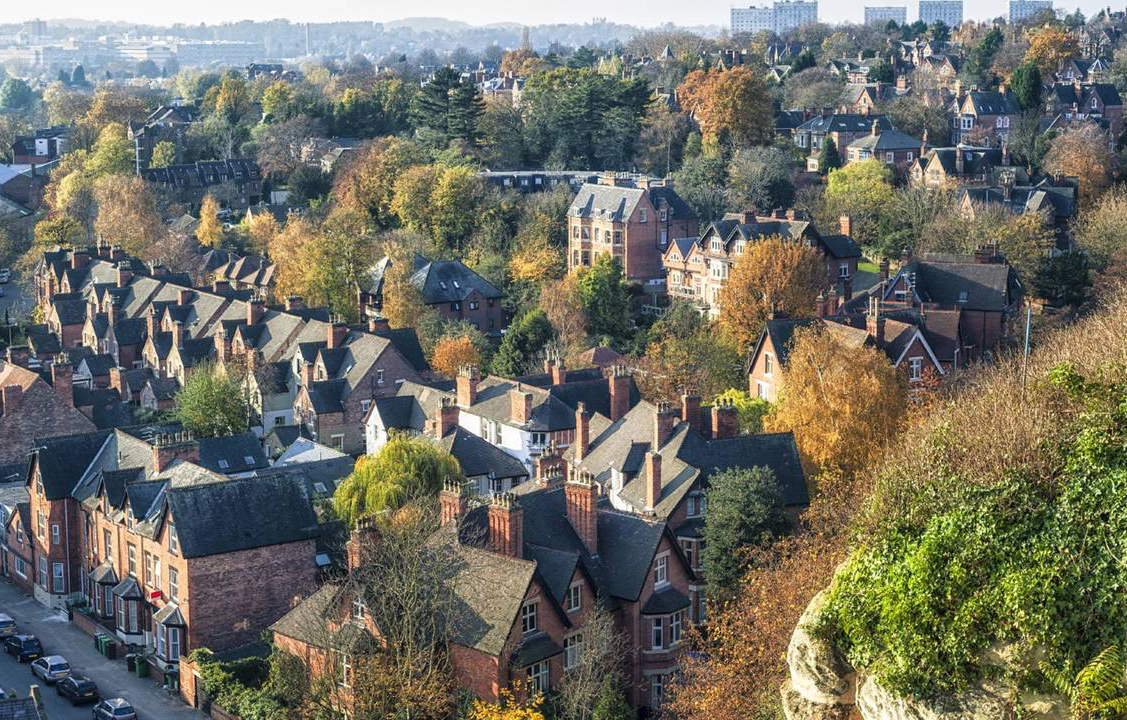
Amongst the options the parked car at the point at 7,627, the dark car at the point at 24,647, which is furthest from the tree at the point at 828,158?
the dark car at the point at 24,647

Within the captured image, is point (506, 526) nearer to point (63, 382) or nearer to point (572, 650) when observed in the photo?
point (572, 650)

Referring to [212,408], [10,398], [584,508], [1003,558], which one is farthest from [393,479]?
[1003,558]

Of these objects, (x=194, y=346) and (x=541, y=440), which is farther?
(x=194, y=346)

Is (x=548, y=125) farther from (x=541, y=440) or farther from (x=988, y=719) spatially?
(x=988, y=719)

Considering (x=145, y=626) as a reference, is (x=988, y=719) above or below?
above

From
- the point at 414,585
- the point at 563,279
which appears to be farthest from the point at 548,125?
the point at 414,585

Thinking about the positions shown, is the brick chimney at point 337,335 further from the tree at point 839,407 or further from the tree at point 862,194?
the tree at point 862,194
